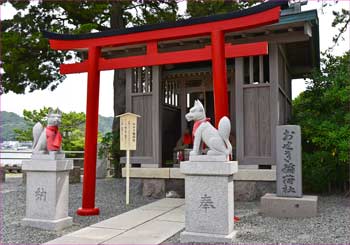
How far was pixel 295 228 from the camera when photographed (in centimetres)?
597

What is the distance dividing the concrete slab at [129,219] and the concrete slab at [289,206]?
7.58 feet

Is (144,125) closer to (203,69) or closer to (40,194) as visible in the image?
(203,69)

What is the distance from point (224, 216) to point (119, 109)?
11208 mm

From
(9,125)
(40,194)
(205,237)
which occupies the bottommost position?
(205,237)

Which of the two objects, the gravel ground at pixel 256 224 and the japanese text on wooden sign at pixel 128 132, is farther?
the japanese text on wooden sign at pixel 128 132

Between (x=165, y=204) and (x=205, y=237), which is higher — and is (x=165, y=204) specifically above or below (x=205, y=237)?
below

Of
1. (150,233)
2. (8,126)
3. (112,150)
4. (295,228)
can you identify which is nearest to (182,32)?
(150,233)

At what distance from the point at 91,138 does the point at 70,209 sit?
1860mm

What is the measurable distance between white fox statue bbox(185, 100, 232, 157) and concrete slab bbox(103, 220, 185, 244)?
1.48 m

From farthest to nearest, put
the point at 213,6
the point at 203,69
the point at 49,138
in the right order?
the point at 213,6 < the point at 203,69 < the point at 49,138

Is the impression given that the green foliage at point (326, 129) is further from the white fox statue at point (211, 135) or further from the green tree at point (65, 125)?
the green tree at point (65, 125)

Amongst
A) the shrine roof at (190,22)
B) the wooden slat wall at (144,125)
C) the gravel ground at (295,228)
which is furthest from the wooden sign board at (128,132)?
the gravel ground at (295,228)

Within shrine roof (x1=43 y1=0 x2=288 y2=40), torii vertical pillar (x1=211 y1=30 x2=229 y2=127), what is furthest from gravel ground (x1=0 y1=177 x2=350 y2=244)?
shrine roof (x1=43 y1=0 x2=288 y2=40)

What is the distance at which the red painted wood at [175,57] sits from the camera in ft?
22.3
